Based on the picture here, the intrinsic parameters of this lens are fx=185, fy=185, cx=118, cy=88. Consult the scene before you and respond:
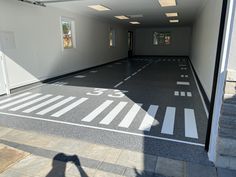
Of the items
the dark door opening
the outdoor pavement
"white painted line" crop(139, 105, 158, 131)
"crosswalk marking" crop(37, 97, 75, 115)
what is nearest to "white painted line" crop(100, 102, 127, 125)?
"white painted line" crop(139, 105, 158, 131)

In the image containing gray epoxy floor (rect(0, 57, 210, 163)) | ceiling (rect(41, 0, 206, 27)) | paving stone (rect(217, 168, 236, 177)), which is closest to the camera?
paving stone (rect(217, 168, 236, 177))

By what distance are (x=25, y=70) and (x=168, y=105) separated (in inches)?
163

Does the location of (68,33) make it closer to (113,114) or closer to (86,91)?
(86,91)

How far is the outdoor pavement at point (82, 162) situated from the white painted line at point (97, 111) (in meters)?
0.73

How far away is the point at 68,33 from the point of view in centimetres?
732

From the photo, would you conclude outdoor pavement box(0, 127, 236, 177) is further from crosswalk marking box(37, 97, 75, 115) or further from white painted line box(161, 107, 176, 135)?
crosswalk marking box(37, 97, 75, 115)

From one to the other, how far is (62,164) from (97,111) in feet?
5.17

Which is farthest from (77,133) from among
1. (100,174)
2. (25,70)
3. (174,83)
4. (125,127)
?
(174,83)

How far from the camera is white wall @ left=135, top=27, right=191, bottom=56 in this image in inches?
572

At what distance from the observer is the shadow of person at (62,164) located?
1877mm

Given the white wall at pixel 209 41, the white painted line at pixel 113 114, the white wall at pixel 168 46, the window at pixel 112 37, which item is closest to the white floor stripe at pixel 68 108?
the white painted line at pixel 113 114

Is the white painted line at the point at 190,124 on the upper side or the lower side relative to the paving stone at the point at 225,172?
upper

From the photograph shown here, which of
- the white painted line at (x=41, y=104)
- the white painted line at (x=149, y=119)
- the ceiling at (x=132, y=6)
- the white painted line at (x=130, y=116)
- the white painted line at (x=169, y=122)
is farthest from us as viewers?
the ceiling at (x=132, y=6)

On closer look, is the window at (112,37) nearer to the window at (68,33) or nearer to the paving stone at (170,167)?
the window at (68,33)
